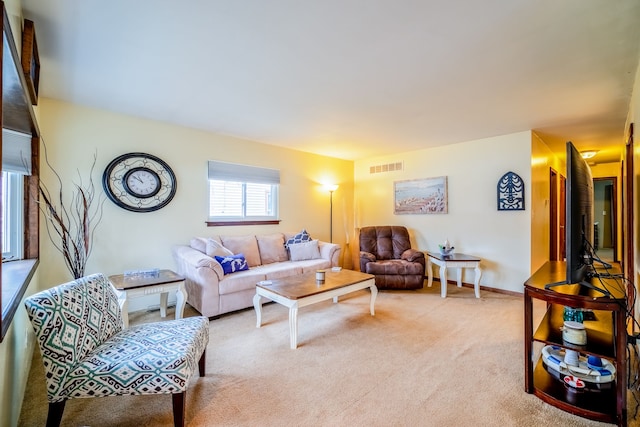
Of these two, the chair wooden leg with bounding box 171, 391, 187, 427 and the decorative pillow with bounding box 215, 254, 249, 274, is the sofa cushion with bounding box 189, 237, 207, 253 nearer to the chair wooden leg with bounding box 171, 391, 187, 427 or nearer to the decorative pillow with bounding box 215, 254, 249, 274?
the decorative pillow with bounding box 215, 254, 249, 274

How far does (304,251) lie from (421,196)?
2.27 m

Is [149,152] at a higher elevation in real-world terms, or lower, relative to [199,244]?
higher

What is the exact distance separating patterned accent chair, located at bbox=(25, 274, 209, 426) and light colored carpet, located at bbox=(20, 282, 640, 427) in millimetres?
335

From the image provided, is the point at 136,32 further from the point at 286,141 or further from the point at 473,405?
the point at 473,405

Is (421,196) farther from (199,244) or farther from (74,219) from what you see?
(74,219)

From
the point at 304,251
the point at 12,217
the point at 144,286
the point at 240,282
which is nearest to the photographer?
the point at 12,217

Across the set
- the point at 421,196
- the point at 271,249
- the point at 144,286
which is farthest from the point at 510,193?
the point at 144,286

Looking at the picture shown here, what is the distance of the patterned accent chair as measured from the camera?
142 centimetres

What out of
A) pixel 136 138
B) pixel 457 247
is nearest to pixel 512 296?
pixel 457 247

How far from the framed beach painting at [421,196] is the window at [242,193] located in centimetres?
222

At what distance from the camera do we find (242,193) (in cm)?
451

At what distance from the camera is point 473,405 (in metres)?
1.76

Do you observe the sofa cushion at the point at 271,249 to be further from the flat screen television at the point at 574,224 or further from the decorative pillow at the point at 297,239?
the flat screen television at the point at 574,224

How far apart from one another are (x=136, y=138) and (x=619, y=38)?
4.46 metres
